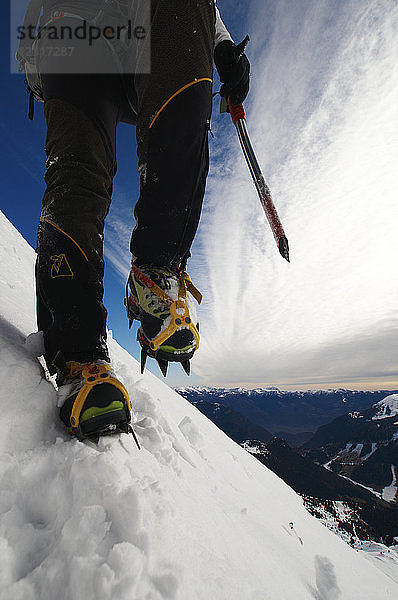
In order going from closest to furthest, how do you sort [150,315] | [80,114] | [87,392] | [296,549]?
[87,392] → [150,315] → [80,114] → [296,549]

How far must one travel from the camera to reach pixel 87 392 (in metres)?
1.06

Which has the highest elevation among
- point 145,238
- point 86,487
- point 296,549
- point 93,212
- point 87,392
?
point 93,212

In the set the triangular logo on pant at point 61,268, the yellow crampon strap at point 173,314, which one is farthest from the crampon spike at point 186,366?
the triangular logo on pant at point 61,268

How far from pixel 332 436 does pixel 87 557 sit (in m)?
232

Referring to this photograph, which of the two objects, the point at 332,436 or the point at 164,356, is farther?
the point at 332,436

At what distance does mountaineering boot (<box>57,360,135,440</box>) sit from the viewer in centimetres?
104

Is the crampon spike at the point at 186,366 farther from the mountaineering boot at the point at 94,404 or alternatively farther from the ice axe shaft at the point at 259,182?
the ice axe shaft at the point at 259,182

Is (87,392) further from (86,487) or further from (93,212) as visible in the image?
(93,212)

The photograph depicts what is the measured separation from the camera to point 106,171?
57.9 inches

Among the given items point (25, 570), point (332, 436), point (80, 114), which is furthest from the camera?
point (332, 436)

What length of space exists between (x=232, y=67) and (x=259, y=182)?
62cm

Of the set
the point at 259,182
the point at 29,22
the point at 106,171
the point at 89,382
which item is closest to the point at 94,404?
the point at 89,382

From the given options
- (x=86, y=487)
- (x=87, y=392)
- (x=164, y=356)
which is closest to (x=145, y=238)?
(x=164, y=356)

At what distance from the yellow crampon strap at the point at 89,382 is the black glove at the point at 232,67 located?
5.43 ft
